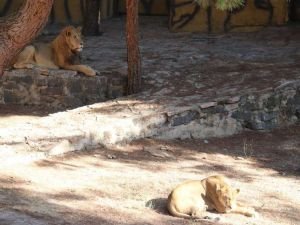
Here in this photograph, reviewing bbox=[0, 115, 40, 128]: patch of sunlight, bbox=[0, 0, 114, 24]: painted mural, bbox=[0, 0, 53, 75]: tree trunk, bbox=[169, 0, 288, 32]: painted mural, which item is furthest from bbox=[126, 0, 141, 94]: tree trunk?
bbox=[0, 0, 114, 24]: painted mural

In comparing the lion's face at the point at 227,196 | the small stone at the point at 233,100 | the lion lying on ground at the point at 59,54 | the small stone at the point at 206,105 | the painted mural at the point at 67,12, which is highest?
the painted mural at the point at 67,12

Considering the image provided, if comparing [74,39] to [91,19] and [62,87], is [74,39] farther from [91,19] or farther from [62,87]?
[91,19]

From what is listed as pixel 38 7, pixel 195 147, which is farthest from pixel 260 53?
pixel 38 7

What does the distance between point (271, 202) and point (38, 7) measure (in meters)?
2.97

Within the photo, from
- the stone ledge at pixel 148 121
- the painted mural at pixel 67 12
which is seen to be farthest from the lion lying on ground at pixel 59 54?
the painted mural at pixel 67 12

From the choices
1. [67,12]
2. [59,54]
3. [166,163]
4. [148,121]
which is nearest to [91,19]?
[67,12]

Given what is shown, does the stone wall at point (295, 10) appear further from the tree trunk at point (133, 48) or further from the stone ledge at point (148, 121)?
the tree trunk at point (133, 48)

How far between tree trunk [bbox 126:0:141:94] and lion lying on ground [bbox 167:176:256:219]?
3.71 meters

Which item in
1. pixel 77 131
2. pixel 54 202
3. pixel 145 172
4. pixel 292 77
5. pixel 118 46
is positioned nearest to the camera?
pixel 54 202

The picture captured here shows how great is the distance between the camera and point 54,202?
5.27 m

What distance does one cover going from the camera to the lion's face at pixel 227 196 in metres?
5.26

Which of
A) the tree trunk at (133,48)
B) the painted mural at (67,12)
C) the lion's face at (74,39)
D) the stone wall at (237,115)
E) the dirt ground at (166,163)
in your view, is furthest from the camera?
the painted mural at (67,12)

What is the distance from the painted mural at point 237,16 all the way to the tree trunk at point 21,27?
9.68m

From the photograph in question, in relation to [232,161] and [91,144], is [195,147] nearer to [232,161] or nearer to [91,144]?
[232,161]
